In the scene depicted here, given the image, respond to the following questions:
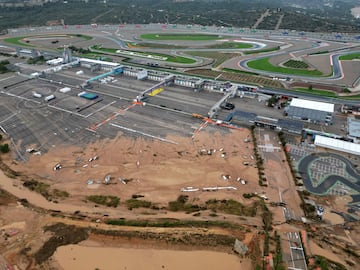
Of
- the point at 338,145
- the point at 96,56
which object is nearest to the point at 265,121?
the point at 338,145

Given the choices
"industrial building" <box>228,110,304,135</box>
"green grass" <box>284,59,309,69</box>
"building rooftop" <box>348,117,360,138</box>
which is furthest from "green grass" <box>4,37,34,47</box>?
"building rooftop" <box>348,117,360,138</box>

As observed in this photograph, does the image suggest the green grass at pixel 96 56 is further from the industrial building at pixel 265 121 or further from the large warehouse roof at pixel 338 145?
the large warehouse roof at pixel 338 145

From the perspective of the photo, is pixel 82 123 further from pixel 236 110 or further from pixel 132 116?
pixel 236 110

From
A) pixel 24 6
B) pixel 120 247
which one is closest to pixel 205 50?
pixel 120 247

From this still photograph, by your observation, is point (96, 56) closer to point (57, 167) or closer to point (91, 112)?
point (91, 112)

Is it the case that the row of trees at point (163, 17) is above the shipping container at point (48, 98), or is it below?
above

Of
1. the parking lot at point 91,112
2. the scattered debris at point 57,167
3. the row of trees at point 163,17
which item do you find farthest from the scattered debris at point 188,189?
the row of trees at point 163,17

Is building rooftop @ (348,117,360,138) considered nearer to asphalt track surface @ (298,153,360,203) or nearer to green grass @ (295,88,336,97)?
asphalt track surface @ (298,153,360,203)
